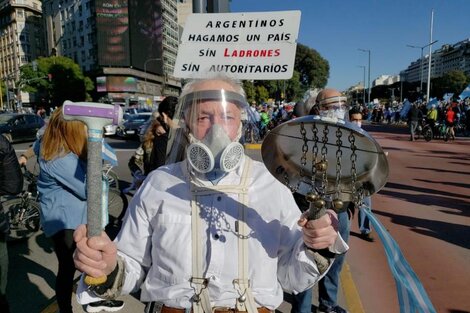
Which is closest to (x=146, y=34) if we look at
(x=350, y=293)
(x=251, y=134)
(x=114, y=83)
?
(x=114, y=83)

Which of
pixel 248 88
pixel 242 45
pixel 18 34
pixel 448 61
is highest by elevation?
pixel 448 61

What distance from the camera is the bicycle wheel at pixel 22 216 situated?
5.25 m

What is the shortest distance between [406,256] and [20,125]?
1892 cm

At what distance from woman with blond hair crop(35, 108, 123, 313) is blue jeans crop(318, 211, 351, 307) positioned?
6.68ft

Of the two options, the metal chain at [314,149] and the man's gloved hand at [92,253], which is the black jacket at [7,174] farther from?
the metal chain at [314,149]

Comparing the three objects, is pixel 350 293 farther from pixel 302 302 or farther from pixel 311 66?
pixel 311 66

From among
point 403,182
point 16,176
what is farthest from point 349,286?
point 403,182

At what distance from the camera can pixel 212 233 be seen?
1.43m

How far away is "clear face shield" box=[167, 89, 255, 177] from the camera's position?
137 cm

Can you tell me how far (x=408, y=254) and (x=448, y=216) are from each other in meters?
2.02

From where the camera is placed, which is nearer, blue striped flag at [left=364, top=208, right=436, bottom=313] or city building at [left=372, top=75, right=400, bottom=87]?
blue striped flag at [left=364, top=208, right=436, bottom=313]

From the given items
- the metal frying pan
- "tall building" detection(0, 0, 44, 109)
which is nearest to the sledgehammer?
the metal frying pan

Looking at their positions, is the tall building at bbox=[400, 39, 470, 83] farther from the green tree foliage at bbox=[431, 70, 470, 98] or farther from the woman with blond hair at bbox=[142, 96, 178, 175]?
the woman with blond hair at bbox=[142, 96, 178, 175]

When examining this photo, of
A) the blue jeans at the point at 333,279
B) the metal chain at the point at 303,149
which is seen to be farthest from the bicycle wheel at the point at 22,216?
the metal chain at the point at 303,149
